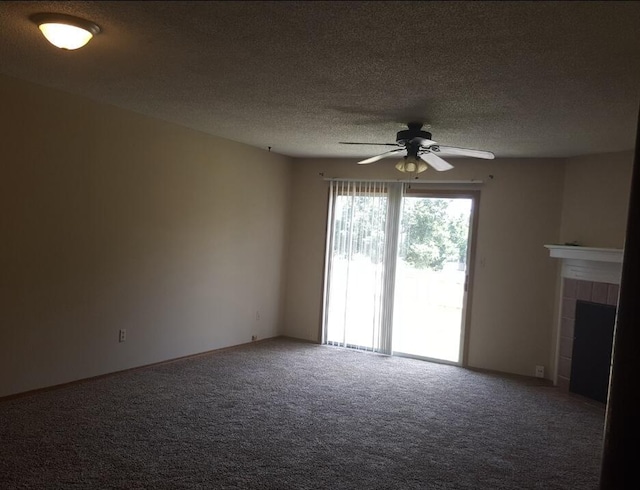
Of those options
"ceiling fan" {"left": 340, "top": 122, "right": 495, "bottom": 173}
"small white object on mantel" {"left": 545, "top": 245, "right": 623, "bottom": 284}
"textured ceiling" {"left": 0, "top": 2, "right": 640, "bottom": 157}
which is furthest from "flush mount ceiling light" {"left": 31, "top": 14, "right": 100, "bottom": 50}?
"small white object on mantel" {"left": 545, "top": 245, "right": 623, "bottom": 284}

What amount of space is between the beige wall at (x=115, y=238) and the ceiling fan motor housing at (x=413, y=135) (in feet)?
7.62

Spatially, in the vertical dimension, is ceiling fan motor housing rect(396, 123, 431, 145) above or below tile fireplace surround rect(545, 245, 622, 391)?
above

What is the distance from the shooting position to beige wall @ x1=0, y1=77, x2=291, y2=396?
397cm

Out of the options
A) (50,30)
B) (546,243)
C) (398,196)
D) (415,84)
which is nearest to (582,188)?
(546,243)

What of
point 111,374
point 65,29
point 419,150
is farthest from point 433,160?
point 111,374

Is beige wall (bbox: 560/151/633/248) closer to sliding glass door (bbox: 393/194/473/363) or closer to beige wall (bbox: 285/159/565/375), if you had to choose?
beige wall (bbox: 285/159/565/375)

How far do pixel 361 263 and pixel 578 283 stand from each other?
249 cm

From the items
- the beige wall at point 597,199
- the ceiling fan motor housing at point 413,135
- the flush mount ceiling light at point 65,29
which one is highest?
the flush mount ceiling light at point 65,29

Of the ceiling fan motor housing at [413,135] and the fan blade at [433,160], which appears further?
the fan blade at [433,160]

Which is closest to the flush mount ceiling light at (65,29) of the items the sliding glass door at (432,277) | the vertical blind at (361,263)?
the vertical blind at (361,263)

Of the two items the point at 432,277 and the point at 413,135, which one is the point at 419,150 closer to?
the point at 413,135

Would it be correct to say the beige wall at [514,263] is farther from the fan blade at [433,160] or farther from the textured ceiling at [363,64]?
the fan blade at [433,160]

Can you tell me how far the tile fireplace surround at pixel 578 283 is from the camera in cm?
502

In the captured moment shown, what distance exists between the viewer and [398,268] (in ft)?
21.5
